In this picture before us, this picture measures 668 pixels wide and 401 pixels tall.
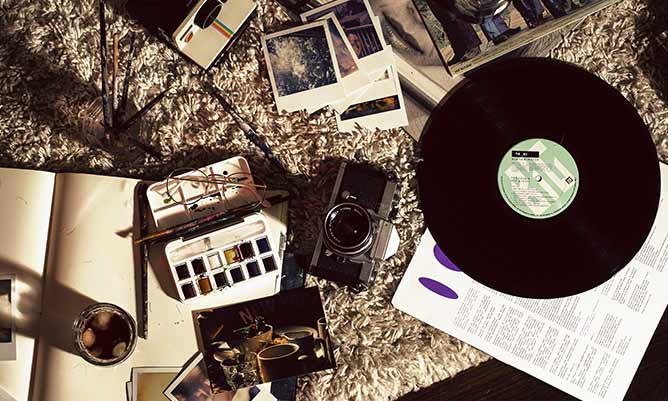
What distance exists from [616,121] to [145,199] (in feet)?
2.61

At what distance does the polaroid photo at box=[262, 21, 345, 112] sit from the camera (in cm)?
123

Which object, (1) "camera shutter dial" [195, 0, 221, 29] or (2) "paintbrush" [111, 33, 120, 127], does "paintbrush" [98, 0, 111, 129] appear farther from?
(1) "camera shutter dial" [195, 0, 221, 29]

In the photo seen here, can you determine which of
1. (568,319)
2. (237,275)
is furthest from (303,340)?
(568,319)

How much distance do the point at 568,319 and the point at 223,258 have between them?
2.02 ft

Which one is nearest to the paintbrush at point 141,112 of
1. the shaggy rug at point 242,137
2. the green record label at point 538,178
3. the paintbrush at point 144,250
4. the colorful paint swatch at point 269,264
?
the shaggy rug at point 242,137

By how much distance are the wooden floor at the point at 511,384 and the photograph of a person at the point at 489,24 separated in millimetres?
546

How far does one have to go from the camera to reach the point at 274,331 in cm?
120

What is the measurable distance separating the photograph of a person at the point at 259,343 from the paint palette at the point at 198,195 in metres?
0.17

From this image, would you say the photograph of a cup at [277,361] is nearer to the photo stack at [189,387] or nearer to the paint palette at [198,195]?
the photo stack at [189,387]

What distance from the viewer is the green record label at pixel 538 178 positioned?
1.19m

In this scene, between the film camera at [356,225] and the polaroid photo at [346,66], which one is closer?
the film camera at [356,225]

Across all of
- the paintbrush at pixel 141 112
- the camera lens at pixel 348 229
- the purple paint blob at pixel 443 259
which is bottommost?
the purple paint blob at pixel 443 259

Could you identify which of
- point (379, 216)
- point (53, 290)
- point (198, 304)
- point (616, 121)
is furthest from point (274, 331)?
point (616, 121)

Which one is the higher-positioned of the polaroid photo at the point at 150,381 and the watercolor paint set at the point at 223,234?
the watercolor paint set at the point at 223,234
